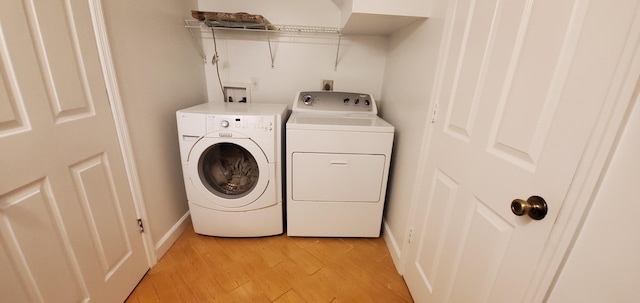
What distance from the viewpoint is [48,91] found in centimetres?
84

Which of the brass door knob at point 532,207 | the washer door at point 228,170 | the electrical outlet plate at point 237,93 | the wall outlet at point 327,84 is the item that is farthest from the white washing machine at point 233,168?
the brass door knob at point 532,207

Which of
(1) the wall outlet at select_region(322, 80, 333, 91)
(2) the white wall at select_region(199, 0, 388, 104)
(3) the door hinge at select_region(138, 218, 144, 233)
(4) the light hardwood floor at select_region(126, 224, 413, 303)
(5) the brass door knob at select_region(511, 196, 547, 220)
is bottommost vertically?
(4) the light hardwood floor at select_region(126, 224, 413, 303)

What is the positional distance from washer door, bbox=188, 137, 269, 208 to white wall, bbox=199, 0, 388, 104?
702 mm

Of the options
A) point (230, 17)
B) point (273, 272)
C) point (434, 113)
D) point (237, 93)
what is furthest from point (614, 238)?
point (237, 93)

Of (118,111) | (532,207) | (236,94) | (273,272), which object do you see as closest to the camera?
(532,207)

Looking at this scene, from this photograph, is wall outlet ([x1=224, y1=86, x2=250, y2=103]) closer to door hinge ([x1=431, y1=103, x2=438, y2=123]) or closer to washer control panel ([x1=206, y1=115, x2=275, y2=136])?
washer control panel ([x1=206, y1=115, x2=275, y2=136])

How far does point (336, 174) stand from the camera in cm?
154

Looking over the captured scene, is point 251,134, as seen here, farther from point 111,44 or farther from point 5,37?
point 5,37

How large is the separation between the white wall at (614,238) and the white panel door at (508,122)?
55mm

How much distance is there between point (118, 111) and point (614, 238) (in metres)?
1.74

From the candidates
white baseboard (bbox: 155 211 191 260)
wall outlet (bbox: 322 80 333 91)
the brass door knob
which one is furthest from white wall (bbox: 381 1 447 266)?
white baseboard (bbox: 155 211 191 260)

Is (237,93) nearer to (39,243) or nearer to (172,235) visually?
(172,235)

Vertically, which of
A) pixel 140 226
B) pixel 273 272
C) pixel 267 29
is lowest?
pixel 273 272

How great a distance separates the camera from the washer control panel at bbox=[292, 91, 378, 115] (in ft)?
6.14
